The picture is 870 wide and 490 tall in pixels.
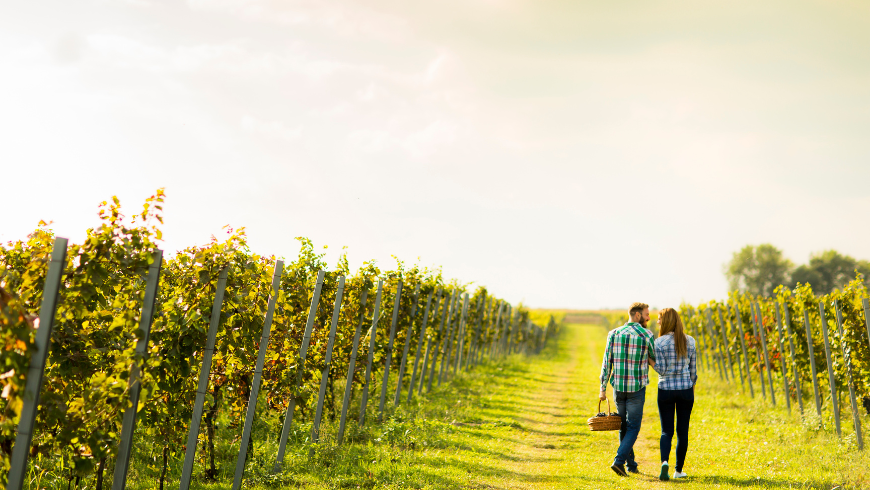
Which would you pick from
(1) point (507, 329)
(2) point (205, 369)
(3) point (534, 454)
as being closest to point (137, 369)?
(2) point (205, 369)

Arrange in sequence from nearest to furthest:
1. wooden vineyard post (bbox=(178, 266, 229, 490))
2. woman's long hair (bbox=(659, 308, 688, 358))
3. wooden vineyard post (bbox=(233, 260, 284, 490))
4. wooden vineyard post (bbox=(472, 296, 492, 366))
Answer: wooden vineyard post (bbox=(178, 266, 229, 490))
wooden vineyard post (bbox=(233, 260, 284, 490))
woman's long hair (bbox=(659, 308, 688, 358))
wooden vineyard post (bbox=(472, 296, 492, 366))

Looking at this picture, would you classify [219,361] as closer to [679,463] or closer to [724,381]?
[679,463]

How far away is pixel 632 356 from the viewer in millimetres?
6461

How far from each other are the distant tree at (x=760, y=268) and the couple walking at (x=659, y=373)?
280 ft

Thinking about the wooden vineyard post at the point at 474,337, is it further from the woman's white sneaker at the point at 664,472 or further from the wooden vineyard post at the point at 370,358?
the woman's white sneaker at the point at 664,472

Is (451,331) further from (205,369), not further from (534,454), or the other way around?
(205,369)

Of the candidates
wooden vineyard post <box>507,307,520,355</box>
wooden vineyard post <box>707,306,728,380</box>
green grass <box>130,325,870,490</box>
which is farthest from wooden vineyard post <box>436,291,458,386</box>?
wooden vineyard post <box>507,307,520,355</box>

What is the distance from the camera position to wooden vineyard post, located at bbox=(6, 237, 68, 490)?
9.52 feet

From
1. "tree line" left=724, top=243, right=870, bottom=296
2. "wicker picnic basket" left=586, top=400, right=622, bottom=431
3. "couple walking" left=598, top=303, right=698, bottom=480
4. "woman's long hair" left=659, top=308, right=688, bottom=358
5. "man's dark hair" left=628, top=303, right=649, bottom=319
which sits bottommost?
"wicker picnic basket" left=586, top=400, right=622, bottom=431

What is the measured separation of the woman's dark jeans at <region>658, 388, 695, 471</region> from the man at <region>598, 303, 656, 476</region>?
8.7 inches

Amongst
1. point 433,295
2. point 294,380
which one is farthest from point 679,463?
point 433,295

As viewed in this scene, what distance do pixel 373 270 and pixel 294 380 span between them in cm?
275

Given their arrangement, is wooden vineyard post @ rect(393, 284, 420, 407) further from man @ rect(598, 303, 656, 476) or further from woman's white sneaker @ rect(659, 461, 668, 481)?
woman's white sneaker @ rect(659, 461, 668, 481)

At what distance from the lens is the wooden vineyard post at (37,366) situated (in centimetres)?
290
